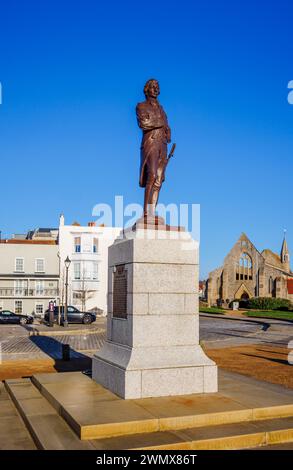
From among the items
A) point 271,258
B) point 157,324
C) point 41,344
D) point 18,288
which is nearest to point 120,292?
point 157,324

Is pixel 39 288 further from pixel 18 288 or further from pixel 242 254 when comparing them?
pixel 242 254

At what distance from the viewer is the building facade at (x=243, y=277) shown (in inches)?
2680

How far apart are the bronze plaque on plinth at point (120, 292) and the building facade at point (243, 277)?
2377 inches

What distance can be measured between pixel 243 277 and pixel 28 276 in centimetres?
3234

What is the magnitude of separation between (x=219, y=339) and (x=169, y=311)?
17.6 metres

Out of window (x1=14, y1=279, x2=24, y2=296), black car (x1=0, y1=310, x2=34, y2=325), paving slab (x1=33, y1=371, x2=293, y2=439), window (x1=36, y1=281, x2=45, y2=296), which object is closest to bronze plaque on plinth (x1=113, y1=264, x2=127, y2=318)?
paving slab (x1=33, y1=371, x2=293, y2=439)

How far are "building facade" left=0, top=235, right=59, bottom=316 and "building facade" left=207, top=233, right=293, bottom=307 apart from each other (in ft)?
88.4

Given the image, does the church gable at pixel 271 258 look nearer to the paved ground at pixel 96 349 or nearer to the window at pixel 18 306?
the window at pixel 18 306

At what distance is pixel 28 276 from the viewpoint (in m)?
50.0

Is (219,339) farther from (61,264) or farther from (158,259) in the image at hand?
(61,264)

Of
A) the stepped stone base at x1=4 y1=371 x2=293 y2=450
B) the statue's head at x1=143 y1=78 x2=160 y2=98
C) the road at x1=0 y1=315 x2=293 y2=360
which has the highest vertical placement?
the statue's head at x1=143 y1=78 x2=160 y2=98

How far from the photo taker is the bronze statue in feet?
32.8

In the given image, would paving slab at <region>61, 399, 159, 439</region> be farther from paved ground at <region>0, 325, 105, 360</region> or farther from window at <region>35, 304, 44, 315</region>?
window at <region>35, 304, 44, 315</region>

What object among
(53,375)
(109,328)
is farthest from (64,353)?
(109,328)
